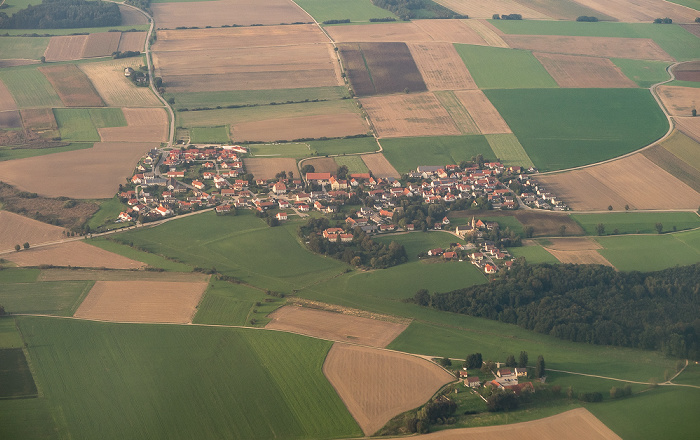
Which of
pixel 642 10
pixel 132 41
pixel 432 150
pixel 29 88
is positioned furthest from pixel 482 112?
pixel 29 88

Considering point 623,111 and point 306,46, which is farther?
point 306,46

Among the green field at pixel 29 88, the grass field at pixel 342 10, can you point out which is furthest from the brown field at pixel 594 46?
the green field at pixel 29 88

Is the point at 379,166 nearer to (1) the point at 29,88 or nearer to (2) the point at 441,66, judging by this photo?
(2) the point at 441,66

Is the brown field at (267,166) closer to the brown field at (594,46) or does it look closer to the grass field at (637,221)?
the grass field at (637,221)

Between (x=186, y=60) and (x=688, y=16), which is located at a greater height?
(x=688, y=16)

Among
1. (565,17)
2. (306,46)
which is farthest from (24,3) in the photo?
(565,17)

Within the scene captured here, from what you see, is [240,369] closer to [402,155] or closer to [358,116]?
[402,155]
